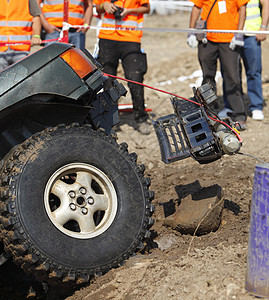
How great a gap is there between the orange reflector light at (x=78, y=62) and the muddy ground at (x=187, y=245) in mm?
1376

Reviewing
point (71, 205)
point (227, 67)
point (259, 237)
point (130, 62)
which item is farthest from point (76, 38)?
point (259, 237)

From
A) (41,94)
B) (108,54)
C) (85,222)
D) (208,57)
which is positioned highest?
(41,94)

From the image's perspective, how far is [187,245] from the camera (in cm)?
418

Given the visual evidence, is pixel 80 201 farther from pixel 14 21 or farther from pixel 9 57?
pixel 14 21

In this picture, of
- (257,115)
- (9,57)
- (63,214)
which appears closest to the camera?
(63,214)

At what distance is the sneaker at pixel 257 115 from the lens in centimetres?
783

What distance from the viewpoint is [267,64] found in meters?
11.9

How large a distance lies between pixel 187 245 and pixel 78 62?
1655mm

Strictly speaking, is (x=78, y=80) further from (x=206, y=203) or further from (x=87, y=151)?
(x=206, y=203)

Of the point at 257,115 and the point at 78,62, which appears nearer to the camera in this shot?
the point at 78,62

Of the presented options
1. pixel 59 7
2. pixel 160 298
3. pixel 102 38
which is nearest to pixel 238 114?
pixel 102 38

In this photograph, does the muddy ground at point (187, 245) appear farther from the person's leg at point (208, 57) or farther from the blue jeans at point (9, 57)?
the blue jeans at point (9, 57)

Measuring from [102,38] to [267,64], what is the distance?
18.7ft

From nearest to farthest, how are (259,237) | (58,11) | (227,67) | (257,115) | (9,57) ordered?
(259,237), (9,57), (58,11), (227,67), (257,115)
